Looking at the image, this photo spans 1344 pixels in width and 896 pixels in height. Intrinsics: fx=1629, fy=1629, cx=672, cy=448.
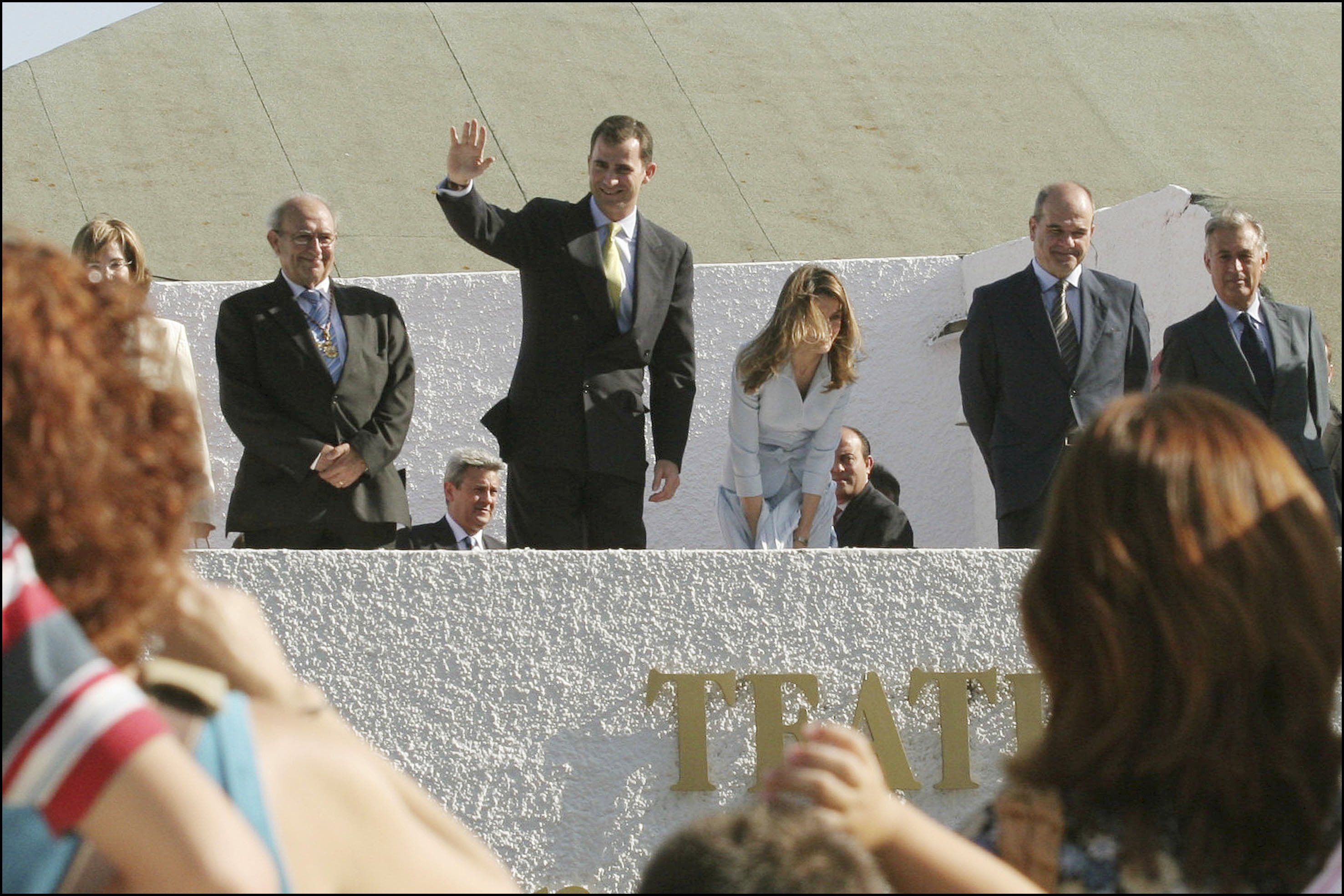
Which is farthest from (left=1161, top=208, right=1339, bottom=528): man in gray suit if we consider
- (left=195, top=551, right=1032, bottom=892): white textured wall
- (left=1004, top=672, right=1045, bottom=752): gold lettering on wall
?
(left=195, top=551, right=1032, bottom=892): white textured wall

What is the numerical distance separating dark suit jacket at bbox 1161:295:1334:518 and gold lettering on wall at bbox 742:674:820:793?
1.61 m

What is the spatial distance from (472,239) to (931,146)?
6768 mm

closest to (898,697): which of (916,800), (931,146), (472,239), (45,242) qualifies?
(916,800)

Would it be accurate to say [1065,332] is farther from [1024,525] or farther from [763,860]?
[763,860]

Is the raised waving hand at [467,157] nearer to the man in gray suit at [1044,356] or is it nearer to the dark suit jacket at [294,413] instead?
the dark suit jacket at [294,413]

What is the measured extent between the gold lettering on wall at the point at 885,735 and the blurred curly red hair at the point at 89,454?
9.46 ft

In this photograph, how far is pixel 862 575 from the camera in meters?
4.15

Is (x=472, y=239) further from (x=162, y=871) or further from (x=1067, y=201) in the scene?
(x=162, y=871)

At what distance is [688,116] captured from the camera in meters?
10.8

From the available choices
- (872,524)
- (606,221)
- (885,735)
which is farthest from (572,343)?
(872,524)

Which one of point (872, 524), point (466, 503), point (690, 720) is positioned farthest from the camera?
point (872, 524)

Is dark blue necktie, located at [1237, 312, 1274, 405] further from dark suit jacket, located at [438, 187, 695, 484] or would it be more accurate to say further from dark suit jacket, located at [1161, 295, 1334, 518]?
dark suit jacket, located at [438, 187, 695, 484]

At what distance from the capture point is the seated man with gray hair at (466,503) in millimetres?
5668

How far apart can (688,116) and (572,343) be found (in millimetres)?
6287
